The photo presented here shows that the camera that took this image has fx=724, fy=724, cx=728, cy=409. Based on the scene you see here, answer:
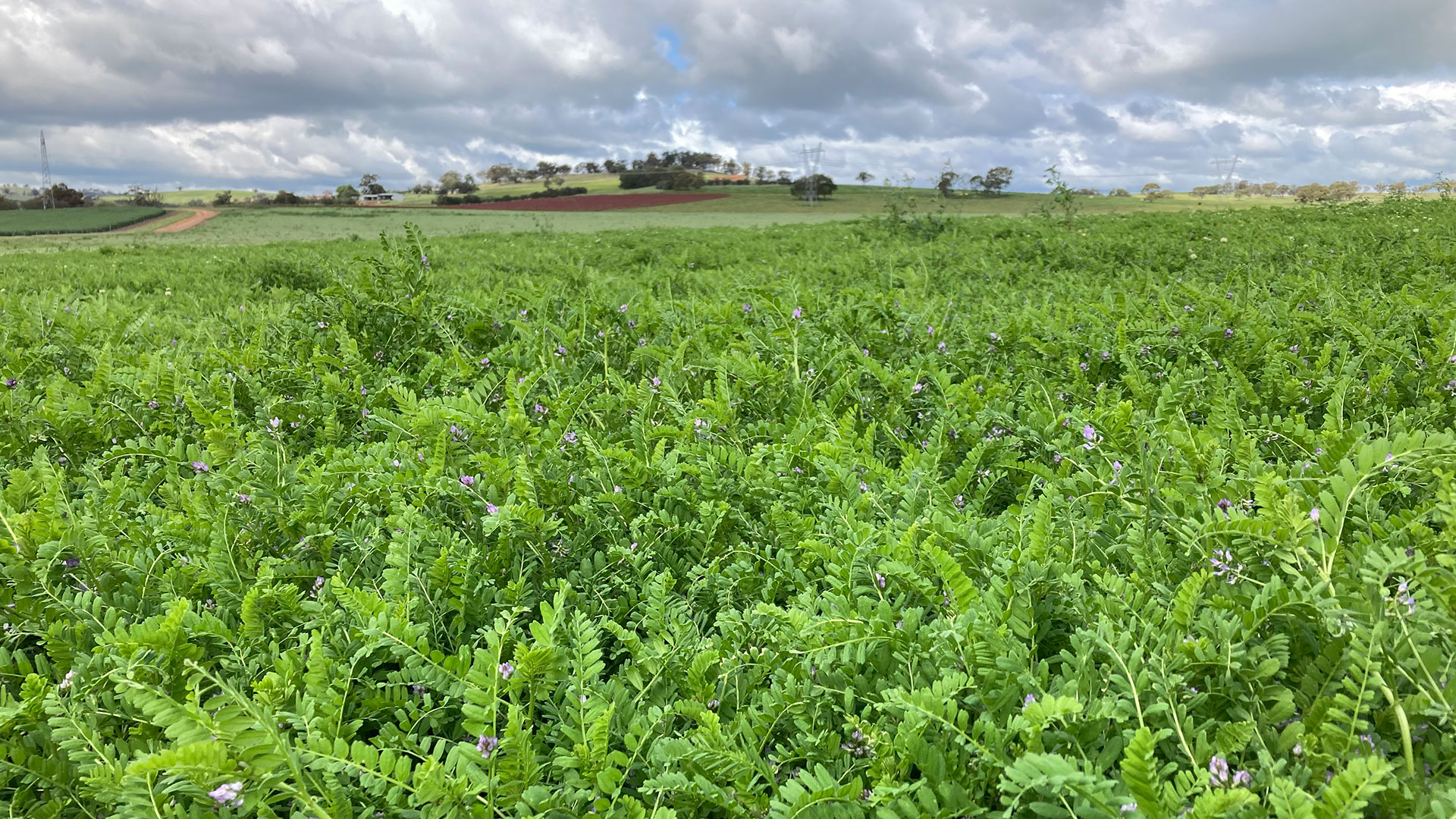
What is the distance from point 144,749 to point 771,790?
1.36 m

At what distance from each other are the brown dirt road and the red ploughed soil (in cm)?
1283

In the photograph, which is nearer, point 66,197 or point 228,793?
point 228,793

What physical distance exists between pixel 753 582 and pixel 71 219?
5632 cm

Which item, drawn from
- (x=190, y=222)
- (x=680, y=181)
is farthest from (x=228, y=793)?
(x=680, y=181)

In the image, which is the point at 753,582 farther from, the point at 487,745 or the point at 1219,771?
the point at 1219,771

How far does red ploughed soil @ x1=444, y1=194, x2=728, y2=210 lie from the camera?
46.4 m

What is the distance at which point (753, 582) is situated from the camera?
2049mm

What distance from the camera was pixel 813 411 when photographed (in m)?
3.12

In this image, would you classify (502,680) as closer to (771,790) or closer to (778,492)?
(771,790)

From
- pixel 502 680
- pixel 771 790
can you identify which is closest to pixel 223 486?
pixel 502 680

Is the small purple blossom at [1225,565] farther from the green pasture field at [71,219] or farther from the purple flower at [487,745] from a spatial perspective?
the green pasture field at [71,219]

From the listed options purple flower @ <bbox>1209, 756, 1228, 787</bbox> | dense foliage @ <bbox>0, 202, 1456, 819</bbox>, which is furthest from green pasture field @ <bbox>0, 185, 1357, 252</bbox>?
purple flower @ <bbox>1209, 756, 1228, 787</bbox>

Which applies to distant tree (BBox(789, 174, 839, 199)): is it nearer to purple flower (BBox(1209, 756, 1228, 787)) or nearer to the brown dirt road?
the brown dirt road

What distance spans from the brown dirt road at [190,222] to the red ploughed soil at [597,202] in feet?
42.1
